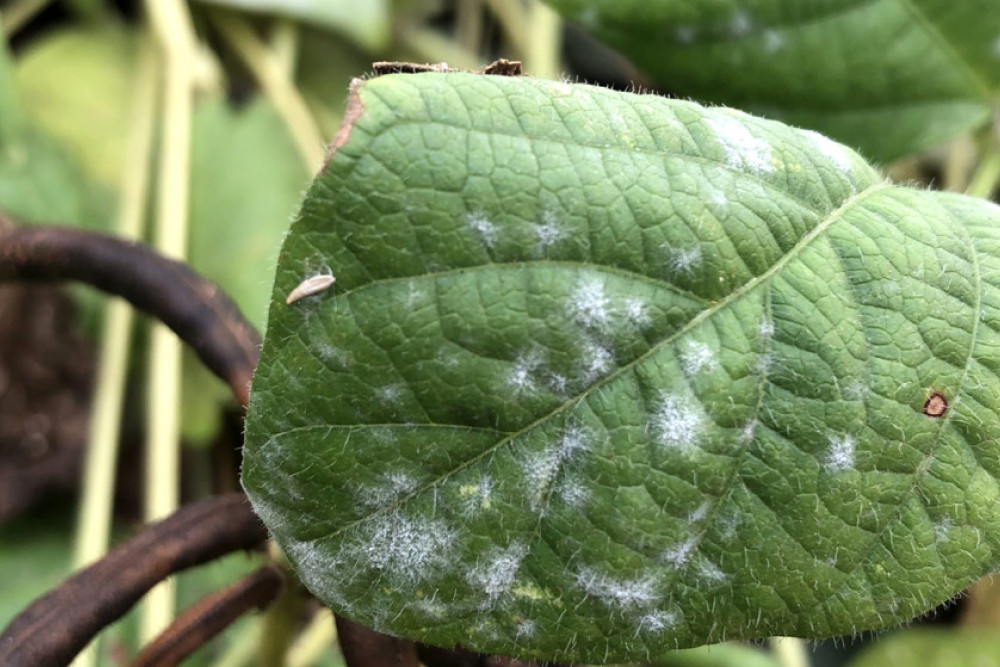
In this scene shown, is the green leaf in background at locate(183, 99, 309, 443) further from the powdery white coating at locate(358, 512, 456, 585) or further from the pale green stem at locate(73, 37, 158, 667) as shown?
the powdery white coating at locate(358, 512, 456, 585)

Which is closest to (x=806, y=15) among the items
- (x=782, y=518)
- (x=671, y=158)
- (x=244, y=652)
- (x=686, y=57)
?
(x=686, y=57)

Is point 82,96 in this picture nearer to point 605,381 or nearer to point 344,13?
point 344,13

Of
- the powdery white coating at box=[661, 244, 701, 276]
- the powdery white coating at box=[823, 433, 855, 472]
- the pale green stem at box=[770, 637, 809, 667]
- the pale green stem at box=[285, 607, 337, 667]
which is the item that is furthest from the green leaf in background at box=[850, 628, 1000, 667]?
the powdery white coating at box=[661, 244, 701, 276]

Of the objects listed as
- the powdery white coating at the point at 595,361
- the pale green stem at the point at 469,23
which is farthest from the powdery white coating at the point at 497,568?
the pale green stem at the point at 469,23

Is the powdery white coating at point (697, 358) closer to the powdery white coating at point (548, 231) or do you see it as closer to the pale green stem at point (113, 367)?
the powdery white coating at point (548, 231)

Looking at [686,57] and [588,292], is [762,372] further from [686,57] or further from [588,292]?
[686,57]
